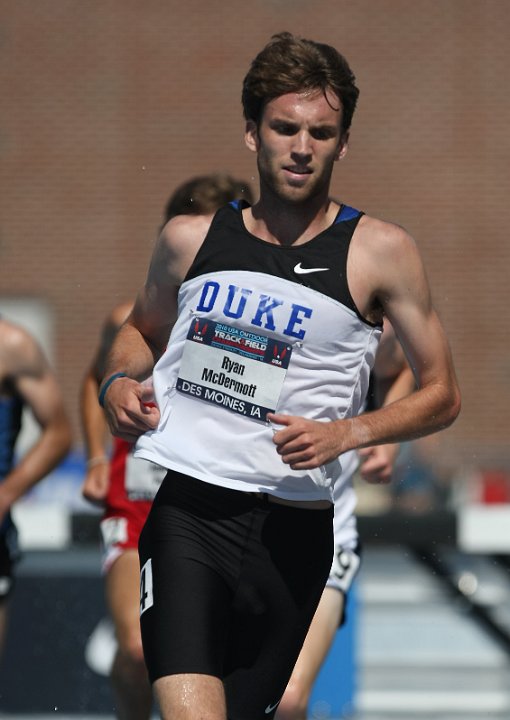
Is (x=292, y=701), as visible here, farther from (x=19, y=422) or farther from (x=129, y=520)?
(x=19, y=422)

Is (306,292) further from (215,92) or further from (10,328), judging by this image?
(215,92)

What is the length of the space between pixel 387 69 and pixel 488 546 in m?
15.5

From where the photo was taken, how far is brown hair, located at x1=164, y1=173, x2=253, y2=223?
4875 millimetres

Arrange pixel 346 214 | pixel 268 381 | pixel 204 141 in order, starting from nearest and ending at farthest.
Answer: pixel 268 381
pixel 346 214
pixel 204 141

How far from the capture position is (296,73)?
3357mm

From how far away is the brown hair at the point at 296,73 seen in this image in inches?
132

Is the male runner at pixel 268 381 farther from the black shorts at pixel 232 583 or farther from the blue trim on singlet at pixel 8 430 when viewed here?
the blue trim on singlet at pixel 8 430

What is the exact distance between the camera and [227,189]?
4.94 meters

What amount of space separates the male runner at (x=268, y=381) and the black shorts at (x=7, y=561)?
6.86ft

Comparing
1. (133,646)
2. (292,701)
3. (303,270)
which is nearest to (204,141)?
(133,646)

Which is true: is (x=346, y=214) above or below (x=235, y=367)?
above

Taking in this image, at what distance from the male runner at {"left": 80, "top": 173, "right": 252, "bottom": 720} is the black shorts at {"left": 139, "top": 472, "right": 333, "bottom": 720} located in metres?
1.36

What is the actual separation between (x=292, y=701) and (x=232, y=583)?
1.19m

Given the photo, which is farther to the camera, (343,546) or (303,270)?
(343,546)
